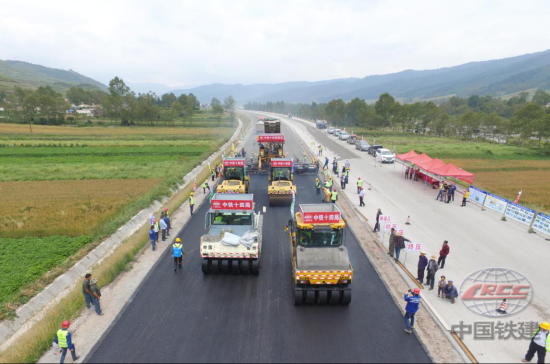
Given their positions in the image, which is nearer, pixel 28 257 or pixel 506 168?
pixel 28 257

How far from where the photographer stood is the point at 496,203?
20625 mm

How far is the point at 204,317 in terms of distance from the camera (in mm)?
10273

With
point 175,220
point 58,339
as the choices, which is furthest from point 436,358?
point 175,220

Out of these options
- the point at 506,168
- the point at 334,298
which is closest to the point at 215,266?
the point at 334,298

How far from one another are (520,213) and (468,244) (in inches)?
231

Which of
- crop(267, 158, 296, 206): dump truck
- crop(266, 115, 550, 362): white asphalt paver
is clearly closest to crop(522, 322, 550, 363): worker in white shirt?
crop(266, 115, 550, 362): white asphalt paver

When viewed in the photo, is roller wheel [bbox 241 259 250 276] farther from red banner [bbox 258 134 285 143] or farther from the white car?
the white car

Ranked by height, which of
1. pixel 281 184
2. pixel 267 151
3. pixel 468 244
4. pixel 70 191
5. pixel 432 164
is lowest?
pixel 468 244

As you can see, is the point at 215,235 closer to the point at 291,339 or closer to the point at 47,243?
the point at 291,339

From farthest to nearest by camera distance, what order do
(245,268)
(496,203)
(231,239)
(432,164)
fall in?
(432,164), (496,203), (245,268), (231,239)

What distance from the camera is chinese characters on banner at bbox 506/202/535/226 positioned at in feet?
59.2

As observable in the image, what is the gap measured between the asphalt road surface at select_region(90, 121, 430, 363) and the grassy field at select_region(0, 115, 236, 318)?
16.8 feet

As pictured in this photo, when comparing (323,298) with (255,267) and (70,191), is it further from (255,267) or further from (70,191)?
(70,191)

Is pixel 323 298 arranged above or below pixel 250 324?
above
